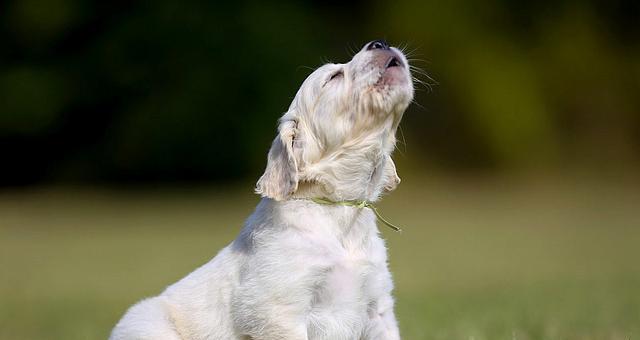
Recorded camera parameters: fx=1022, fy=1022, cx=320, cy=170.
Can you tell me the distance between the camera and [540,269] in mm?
12875

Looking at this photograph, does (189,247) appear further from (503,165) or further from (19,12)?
(503,165)

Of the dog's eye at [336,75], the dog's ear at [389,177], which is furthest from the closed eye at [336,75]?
the dog's ear at [389,177]

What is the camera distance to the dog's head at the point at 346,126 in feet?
18.1

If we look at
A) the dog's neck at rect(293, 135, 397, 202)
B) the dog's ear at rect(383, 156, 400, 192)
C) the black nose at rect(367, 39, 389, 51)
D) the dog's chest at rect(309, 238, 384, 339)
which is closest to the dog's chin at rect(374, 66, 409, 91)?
the black nose at rect(367, 39, 389, 51)

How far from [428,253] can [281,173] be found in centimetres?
1001

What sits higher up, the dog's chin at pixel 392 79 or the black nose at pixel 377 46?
the black nose at pixel 377 46

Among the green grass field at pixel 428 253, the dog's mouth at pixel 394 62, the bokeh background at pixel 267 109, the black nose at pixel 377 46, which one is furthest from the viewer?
the bokeh background at pixel 267 109

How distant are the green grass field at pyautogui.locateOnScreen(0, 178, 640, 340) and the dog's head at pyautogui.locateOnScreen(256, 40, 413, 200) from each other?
167 cm

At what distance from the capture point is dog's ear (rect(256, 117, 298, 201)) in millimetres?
5320

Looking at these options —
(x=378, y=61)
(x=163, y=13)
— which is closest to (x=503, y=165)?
(x=163, y=13)

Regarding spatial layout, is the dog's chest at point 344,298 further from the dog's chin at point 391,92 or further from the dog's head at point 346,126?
the dog's chin at point 391,92

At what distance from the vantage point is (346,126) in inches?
219

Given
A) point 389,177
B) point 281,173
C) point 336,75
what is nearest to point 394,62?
point 336,75

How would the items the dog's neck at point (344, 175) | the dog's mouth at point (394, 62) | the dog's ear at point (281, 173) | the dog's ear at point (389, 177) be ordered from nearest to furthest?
the dog's ear at point (281, 173), the dog's neck at point (344, 175), the dog's mouth at point (394, 62), the dog's ear at point (389, 177)
